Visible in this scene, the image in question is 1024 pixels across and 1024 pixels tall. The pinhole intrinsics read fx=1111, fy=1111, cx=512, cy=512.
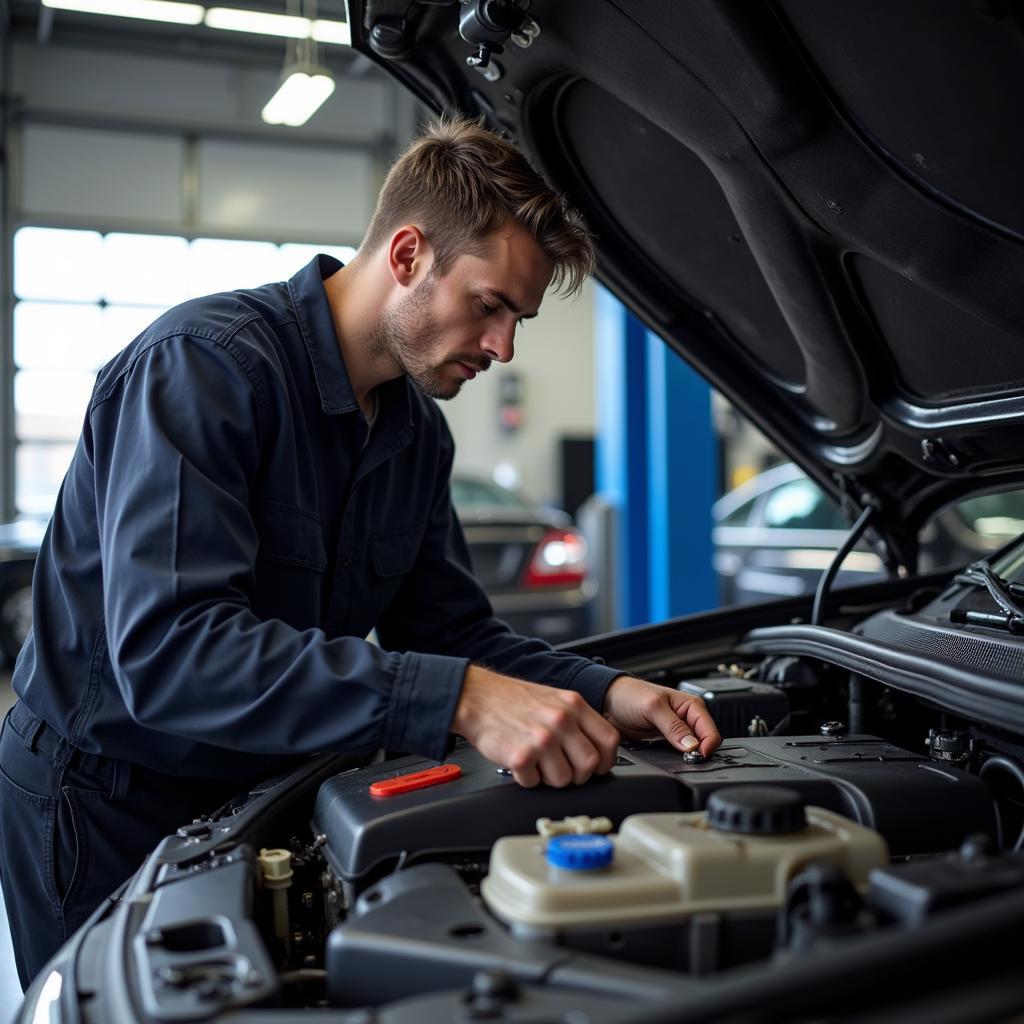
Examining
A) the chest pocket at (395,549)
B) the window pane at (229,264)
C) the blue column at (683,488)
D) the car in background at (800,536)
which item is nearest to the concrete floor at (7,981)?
the chest pocket at (395,549)

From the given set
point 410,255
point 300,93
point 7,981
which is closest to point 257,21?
point 300,93

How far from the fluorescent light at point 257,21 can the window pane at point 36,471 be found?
3.92 metres

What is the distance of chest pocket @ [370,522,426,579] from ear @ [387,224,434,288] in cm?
36

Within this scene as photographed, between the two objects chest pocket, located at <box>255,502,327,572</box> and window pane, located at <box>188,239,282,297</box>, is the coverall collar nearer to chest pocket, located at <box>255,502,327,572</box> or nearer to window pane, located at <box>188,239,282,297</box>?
chest pocket, located at <box>255,502,327,572</box>

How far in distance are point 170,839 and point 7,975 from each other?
1.60m

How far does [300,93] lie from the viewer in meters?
6.40

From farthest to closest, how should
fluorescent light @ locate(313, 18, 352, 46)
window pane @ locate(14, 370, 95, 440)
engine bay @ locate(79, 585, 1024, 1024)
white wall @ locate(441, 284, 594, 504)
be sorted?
white wall @ locate(441, 284, 594, 504) → window pane @ locate(14, 370, 95, 440) → fluorescent light @ locate(313, 18, 352, 46) → engine bay @ locate(79, 585, 1024, 1024)

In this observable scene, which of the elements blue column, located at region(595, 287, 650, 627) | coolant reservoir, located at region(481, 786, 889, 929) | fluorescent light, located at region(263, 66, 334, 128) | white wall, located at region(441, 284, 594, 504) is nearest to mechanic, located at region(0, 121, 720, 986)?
coolant reservoir, located at region(481, 786, 889, 929)

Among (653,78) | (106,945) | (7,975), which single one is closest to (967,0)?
(653,78)

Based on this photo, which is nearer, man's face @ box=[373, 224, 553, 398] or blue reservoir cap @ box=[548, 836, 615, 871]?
blue reservoir cap @ box=[548, 836, 615, 871]

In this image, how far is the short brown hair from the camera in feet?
4.80

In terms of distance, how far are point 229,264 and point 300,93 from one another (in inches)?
143

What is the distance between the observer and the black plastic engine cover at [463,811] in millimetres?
1040

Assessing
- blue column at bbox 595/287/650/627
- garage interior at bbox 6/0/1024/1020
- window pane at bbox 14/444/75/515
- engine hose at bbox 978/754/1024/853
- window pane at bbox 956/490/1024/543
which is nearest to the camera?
engine hose at bbox 978/754/1024/853
